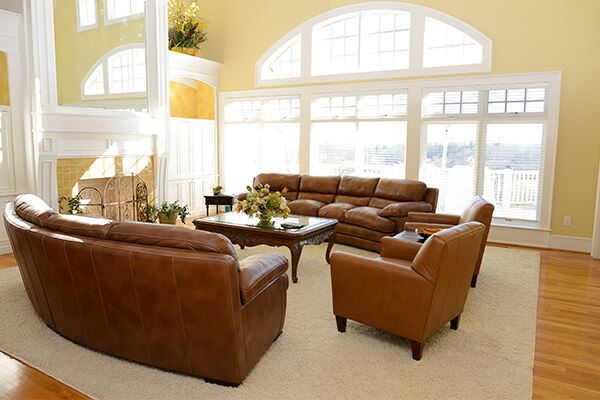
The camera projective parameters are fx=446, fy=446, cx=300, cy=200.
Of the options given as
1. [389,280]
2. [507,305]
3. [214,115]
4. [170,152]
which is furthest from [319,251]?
[214,115]

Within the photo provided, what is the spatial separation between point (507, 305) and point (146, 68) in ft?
Result: 19.8

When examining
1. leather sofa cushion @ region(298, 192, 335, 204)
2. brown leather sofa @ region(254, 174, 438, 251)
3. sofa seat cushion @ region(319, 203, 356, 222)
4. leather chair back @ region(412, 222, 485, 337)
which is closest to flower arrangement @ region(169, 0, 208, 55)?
brown leather sofa @ region(254, 174, 438, 251)

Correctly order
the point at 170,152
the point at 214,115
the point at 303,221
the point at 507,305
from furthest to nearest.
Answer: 1. the point at 214,115
2. the point at 170,152
3. the point at 303,221
4. the point at 507,305

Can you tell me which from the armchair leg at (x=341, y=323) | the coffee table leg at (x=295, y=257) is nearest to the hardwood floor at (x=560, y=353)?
the armchair leg at (x=341, y=323)

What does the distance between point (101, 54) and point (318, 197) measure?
3854 mm

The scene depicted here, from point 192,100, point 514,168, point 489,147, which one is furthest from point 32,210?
point 192,100

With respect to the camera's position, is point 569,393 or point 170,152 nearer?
point 569,393

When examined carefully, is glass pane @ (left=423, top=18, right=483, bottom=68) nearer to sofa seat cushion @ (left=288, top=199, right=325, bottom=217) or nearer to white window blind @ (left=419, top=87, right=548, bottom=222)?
white window blind @ (left=419, top=87, right=548, bottom=222)

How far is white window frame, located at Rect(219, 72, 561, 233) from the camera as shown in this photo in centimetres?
612

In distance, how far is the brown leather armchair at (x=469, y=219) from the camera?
429cm

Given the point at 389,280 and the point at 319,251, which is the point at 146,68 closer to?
the point at 319,251

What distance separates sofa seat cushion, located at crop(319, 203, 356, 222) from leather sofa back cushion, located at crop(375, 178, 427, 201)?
0.53 meters

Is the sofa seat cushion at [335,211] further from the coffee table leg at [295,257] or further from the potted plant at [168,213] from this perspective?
the potted plant at [168,213]

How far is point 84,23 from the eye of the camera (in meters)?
6.18
